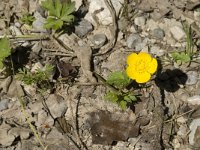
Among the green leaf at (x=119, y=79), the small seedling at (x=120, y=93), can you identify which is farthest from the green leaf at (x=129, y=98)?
the green leaf at (x=119, y=79)

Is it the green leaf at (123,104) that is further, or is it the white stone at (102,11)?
the white stone at (102,11)

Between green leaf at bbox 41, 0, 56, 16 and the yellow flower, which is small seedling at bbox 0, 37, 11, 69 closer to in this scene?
green leaf at bbox 41, 0, 56, 16

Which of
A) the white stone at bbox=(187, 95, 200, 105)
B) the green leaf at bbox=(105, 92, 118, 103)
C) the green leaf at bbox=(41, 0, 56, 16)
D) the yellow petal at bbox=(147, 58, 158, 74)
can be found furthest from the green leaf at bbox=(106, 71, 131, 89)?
the green leaf at bbox=(41, 0, 56, 16)

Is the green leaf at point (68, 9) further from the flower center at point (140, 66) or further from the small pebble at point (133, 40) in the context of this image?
the flower center at point (140, 66)

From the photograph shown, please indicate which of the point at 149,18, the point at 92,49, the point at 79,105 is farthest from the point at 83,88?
the point at 149,18

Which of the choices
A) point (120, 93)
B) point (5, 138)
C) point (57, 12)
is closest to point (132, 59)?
point (120, 93)

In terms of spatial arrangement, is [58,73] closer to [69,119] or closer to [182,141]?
[69,119]
